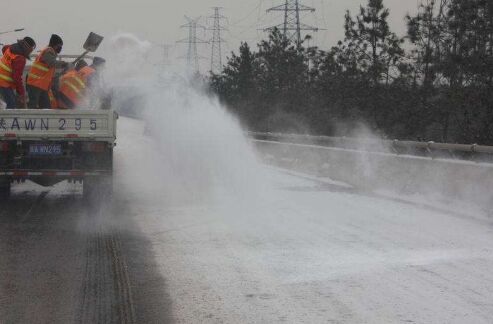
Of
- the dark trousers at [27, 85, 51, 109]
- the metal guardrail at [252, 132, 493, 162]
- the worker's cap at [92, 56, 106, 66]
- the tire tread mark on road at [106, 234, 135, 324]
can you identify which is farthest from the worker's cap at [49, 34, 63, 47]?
the metal guardrail at [252, 132, 493, 162]

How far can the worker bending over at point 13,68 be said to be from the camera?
12.3 meters

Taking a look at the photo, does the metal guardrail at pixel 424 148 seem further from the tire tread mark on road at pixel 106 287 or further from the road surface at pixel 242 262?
the tire tread mark on road at pixel 106 287

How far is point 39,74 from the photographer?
12.9 m

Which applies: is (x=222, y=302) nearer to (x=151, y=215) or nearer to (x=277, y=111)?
(x=151, y=215)

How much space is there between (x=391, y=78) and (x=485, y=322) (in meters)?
22.5

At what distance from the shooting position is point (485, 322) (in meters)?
5.33

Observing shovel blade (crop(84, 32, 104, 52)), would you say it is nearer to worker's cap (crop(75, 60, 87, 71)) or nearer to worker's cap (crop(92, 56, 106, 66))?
worker's cap (crop(75, 60, 87, 71))

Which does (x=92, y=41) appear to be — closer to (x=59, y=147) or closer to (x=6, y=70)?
(x=6, y=70)

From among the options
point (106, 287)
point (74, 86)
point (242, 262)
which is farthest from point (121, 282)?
point (74, 86)

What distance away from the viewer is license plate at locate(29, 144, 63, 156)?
38.0 ft

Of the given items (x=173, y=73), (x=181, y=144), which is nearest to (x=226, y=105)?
(x=173, y=73)

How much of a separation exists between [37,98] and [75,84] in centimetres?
108

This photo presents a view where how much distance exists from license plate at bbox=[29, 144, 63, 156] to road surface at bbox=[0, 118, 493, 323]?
2.89 feet

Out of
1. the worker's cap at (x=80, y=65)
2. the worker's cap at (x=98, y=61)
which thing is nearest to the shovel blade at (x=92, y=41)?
the worker's cap at (x=80, y=65)
